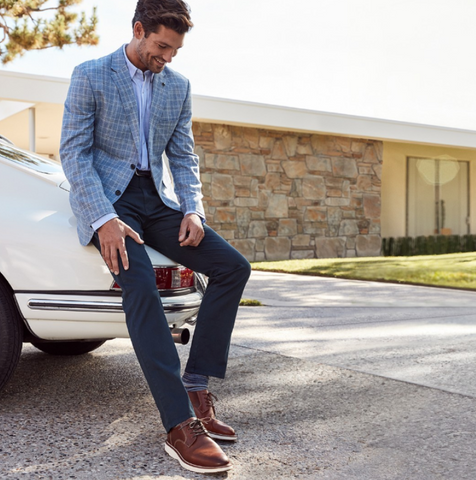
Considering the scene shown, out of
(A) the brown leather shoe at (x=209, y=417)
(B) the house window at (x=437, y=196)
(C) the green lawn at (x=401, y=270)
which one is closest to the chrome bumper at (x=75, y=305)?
(A) the brown leather shoe at (x=209, y=417)

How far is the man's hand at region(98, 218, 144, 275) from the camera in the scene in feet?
9.34

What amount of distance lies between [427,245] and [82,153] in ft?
50.4

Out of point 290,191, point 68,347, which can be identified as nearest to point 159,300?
point 68,347

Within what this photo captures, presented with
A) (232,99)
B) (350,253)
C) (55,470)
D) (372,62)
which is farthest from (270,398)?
(372,62)

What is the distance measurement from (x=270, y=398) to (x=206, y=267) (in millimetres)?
851

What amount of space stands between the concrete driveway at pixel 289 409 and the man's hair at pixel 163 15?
5.63 feet

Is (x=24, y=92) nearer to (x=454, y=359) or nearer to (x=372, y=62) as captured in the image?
(x=454, y=359)

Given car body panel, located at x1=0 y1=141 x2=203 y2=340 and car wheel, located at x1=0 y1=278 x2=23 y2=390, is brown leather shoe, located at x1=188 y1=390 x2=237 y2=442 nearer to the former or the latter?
car body panel, located at x1=0 y1=141 x2=203 y2=340

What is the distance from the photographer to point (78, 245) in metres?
3.13

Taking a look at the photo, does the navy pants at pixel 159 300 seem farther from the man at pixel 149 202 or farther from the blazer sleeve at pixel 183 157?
the blazer sleeve at pixel 183 157

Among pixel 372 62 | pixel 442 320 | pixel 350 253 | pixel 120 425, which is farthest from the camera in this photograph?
pixel 372 62

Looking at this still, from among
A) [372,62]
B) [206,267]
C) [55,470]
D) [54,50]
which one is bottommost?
[55,470]

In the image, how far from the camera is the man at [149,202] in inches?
110

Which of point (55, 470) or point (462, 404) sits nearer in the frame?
point (55, 470)
